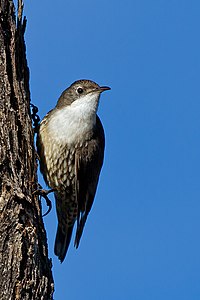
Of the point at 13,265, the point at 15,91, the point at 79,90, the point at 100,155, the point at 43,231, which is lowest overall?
the point at 13,265

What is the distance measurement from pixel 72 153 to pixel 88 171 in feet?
1.17

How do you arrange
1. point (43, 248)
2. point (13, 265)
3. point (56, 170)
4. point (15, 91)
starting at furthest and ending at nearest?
point (56, 170) → point (15, 91) → point (43, 248) → point (13, 265)

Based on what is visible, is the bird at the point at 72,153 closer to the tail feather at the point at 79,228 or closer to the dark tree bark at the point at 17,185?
the tail feather at the point at 79,228

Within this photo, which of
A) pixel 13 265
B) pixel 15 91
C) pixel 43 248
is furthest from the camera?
pixel 15 91

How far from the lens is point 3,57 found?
5.62 meters

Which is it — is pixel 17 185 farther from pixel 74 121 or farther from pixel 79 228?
pixel 79 228

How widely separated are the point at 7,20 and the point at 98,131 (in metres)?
1.83

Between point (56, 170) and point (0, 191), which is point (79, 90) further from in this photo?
point (0, 191)

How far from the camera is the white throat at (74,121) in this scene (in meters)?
6.79

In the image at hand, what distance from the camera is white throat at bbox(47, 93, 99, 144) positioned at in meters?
6.79

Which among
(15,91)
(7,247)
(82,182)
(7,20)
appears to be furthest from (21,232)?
(82,182)

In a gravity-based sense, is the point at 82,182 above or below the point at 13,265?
above

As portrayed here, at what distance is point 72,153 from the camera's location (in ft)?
22.9

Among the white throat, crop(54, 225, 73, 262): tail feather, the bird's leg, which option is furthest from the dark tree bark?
crop(54, 225, 73, 262): tail feather
